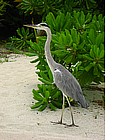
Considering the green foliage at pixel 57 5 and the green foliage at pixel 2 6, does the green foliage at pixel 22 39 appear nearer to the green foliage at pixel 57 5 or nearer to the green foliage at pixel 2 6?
the green foliage at pixel 2 6

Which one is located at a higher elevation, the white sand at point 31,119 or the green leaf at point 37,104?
the green leaf at point 37,104

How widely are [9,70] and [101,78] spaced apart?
3.08 meters

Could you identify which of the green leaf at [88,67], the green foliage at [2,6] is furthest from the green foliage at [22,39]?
the green leaf at [88,67]

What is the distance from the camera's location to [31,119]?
450cm

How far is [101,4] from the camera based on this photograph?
9758 mm

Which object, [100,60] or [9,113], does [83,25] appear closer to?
[100,60]

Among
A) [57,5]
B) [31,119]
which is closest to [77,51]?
[31,119]

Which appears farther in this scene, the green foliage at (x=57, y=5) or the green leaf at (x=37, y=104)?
the green foliage at (x=57, y=5)

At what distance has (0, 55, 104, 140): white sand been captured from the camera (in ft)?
12.4

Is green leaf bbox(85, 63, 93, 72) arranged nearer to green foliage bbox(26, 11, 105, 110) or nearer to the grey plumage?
green foliage bbox(26, 11, 105, 110)

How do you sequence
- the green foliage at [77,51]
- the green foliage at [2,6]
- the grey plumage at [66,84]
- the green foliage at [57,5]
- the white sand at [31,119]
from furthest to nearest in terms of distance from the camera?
the green foliage at [2,6]
the green foliage at [57,5]
the green foliage at [77,51]
the grey plumage at [66,84]
the white sand at [31,119]

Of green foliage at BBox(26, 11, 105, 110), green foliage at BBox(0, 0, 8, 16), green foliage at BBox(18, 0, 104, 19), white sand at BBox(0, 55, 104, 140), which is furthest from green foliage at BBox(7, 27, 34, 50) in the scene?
green foliage at BBox(26, 11, 105, 110)

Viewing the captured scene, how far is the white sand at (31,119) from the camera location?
379cm
